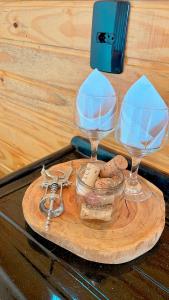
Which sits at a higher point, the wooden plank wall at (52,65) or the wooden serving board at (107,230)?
the wooden plank wall at (52,65)

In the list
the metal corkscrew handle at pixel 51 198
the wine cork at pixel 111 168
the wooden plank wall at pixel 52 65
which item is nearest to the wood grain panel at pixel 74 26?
the wooden plank wall at pixel 52 65

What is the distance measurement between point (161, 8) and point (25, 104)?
593 millimetres

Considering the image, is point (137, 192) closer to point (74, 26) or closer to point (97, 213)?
point (97, 213)

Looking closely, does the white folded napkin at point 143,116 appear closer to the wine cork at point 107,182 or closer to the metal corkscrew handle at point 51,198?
the wine cork at point 107,182

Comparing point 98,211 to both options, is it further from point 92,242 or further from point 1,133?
point 1,133

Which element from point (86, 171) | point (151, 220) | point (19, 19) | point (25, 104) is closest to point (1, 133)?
point (25, 104)

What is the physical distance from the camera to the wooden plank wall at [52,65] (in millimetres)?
576

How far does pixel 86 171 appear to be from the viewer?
0.54 metres

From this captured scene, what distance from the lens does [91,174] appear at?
53 cm

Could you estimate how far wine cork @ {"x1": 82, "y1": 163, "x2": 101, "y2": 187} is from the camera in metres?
0.52

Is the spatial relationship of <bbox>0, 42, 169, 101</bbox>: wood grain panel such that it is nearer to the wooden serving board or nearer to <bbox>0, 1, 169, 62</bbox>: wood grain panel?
<bbox>0, 1, 169, 62</bbox>: wood grain panel

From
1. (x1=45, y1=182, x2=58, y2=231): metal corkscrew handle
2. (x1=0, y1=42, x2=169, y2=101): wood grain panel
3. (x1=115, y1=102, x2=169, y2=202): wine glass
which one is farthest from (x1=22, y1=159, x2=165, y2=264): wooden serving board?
(x1=0, y1=42, x2=169, y2=101): wood grain panel

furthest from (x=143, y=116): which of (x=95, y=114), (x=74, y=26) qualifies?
(x=74, y=26)

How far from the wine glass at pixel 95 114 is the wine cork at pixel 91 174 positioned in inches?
3.8
